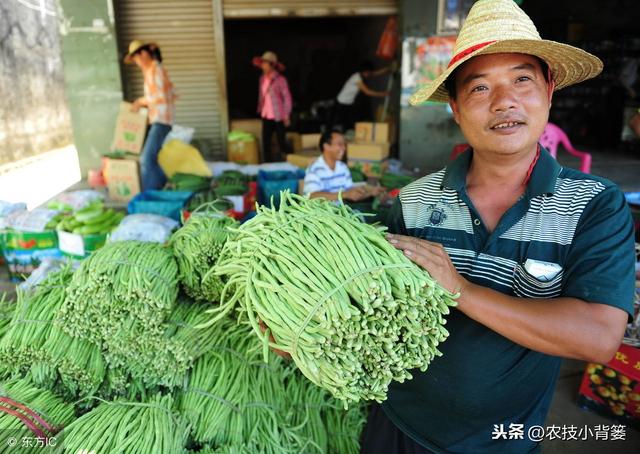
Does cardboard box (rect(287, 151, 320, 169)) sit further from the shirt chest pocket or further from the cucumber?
the shirt chest pocket

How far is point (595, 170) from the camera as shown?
26.6 ft

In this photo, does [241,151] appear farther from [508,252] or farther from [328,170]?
[508,252]

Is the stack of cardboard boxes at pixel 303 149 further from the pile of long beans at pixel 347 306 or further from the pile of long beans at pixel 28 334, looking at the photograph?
the pile of long beans at pixel 347 306

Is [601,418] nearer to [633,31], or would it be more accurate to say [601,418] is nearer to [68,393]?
[68,393]

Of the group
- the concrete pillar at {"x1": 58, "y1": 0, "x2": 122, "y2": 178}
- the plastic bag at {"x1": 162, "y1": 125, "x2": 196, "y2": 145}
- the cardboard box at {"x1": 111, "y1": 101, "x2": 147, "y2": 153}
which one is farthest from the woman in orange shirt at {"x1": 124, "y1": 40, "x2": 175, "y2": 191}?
the concrete pillar at {"x1": 58, "y1": 0, "x2": 122, "y2": 178}

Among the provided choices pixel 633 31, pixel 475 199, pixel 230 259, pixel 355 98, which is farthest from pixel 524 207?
pixel 633 31

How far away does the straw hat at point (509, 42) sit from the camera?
4.37ft

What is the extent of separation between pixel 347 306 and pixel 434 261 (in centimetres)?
28

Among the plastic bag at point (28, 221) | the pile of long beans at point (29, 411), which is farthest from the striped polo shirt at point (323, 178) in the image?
the pile of long beans at point (29, 411)

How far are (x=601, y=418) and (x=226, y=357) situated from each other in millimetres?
2181

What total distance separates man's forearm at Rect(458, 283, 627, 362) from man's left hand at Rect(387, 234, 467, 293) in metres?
0.04

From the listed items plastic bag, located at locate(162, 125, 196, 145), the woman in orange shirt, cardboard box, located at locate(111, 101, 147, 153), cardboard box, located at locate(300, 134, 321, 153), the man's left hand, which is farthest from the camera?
cardboard box, located at locate(300, 134, 321, 153)

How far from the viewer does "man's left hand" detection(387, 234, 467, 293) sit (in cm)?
119

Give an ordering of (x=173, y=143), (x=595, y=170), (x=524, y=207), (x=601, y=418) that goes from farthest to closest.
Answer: (x=595, y=170), (x=173, y=143), (x=601, y=418), (x=524, y=207)
